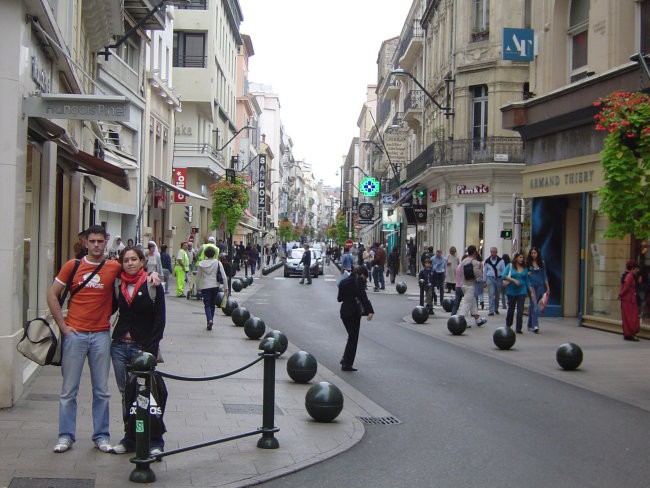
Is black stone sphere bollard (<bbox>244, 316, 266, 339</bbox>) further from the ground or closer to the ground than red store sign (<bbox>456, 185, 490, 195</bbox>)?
closer to the ground

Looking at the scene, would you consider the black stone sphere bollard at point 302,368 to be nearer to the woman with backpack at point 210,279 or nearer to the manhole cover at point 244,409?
the manhole cover at point 244,409

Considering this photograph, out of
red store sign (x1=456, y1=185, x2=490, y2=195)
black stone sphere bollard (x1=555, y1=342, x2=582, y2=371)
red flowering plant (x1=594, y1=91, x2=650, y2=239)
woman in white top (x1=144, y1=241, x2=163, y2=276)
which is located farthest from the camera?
red store sign (x1=456, y1=185, x2=490, y2=195)

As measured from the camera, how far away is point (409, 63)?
55.8 meters

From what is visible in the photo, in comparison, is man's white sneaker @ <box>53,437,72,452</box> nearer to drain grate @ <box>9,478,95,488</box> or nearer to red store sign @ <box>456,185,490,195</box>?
drain grate @ <box>9,478,95,488</box>

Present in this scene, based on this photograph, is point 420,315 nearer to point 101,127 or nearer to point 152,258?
point 152,258

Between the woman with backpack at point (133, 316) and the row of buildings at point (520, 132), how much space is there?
8.87m

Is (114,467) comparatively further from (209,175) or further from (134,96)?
(209,175)

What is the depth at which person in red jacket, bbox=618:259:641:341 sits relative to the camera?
54.4ft

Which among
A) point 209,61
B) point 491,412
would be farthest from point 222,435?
point 209,61

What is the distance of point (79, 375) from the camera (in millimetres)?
7195

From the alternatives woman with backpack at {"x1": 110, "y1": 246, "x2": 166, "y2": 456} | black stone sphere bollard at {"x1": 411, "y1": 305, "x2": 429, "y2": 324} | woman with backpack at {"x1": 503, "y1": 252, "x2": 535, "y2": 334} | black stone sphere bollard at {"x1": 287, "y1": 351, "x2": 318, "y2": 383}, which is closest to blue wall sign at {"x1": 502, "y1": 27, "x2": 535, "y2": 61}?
woman with backpack at {"x1": 503, "y1": 252, "x2": 535, "y2": 334}

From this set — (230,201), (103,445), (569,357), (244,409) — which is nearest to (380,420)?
(244,409)

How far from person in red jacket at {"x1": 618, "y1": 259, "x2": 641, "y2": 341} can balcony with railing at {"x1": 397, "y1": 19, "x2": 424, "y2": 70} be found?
3509cm

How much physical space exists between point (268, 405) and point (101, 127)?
786 inches
